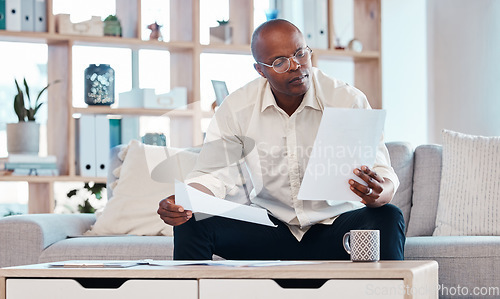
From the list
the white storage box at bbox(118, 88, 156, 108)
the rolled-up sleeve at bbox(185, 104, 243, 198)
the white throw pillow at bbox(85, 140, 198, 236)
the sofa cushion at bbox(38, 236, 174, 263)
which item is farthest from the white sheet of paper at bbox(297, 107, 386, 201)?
the white storage box at bbox(118, 88, 156, 108)

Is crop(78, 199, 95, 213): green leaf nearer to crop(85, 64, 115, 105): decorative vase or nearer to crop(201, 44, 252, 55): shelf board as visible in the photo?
crop(85, 64, 115, 105): decorative vase

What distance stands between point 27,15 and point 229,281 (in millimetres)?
2879

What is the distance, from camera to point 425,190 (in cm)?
271

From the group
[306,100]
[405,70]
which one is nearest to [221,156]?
[306,100]

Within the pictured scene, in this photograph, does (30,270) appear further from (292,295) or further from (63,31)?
(63,31)

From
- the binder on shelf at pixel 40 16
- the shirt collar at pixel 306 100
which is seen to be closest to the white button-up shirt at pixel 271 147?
the shirt collar at pixel 306 100

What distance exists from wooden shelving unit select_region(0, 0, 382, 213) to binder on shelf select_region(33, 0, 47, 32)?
5 centimetres

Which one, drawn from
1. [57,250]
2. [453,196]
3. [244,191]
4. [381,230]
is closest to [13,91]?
[57,250]

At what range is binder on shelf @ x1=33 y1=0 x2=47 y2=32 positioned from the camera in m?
3.87

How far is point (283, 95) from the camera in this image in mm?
2143

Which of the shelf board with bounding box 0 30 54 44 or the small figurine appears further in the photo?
the small figurine

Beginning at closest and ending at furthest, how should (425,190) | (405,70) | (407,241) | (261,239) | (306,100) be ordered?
(261,239) → (306,100) → (407,241) → (425,190) → (405,70)

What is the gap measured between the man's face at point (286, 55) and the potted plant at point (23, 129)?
1.94 meters

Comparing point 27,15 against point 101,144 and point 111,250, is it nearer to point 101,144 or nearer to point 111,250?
point 101,144
